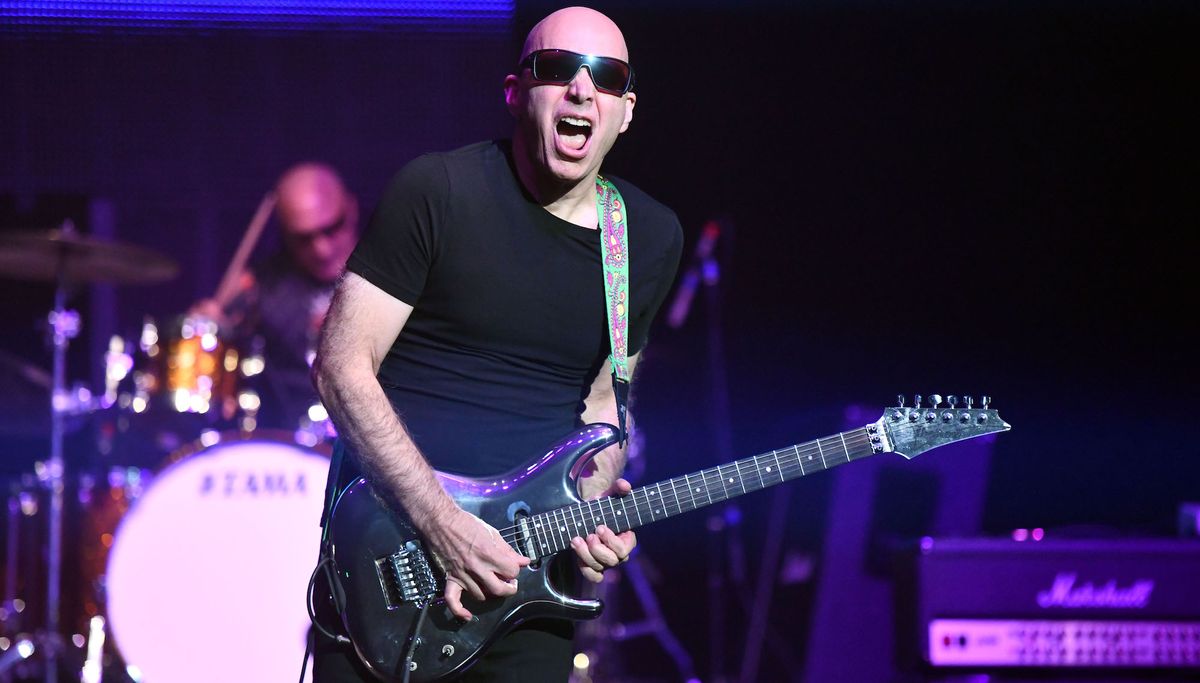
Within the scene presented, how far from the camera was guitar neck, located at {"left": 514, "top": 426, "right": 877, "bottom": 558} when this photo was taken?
9.12 feet

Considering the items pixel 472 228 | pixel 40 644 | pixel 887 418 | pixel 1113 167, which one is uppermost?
pixel 1113 167

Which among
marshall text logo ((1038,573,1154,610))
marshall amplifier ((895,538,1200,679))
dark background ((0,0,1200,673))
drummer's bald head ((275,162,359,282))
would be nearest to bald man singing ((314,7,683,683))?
marshall amplifier ((895,538,1200,679))

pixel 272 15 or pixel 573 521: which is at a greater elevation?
pixel 272 15

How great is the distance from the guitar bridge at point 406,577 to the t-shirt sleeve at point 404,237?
22.3 inches

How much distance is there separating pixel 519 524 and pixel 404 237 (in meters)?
0.70

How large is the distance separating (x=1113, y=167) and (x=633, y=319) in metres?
3.61

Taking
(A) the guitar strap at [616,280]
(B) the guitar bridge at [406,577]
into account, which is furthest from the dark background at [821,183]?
(B) the guitar bridge at [406,577]

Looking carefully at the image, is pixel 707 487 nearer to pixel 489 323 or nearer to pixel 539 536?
pixel 539 536

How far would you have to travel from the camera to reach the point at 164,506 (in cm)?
504

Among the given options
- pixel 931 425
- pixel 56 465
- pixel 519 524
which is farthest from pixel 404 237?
pixel 56 465

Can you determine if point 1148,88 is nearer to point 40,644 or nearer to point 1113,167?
point 1113,167

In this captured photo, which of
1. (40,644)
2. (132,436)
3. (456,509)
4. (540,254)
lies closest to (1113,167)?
(540,254)

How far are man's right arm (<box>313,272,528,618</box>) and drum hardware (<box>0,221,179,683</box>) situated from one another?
331cm

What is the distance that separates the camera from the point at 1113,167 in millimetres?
5695
